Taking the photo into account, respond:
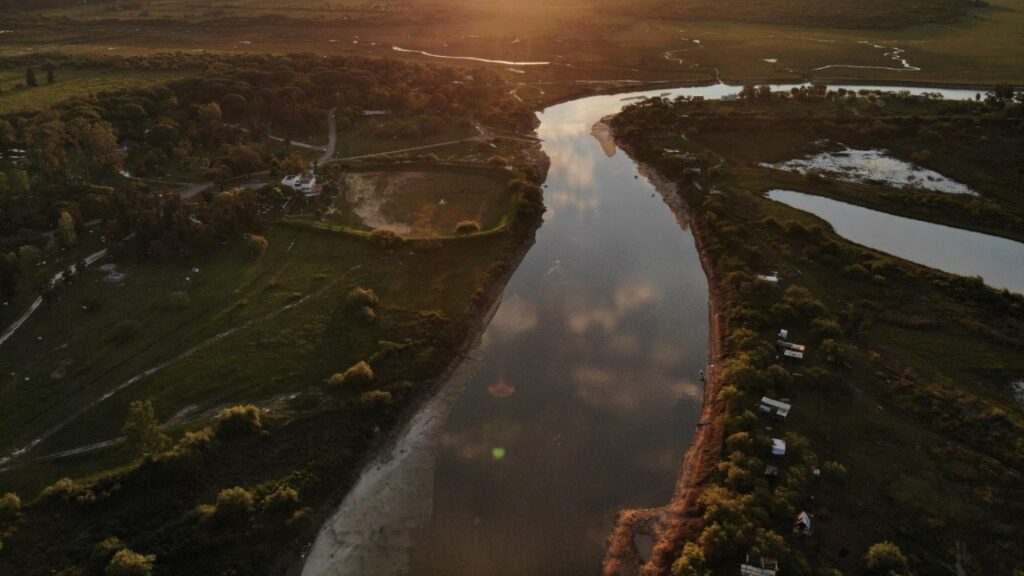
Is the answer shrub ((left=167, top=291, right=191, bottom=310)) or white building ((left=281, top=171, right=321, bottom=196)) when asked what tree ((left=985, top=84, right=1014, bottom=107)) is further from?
shrub ((left=167, top=291, right=191, bottom=310))

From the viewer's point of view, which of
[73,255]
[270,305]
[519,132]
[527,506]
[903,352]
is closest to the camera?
[527,506]

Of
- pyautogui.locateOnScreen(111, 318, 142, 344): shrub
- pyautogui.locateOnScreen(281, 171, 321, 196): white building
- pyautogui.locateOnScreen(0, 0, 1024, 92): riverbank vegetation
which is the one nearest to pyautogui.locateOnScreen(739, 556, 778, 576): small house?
pyautogui.locateOnScreen(111, 318, 142, 344): shrub

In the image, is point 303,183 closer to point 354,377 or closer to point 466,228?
point 466,228

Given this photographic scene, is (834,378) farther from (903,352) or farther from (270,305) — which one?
(270,305)

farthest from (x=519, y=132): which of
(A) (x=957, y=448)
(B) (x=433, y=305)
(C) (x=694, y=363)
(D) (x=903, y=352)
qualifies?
(A) (x=957, y=448)

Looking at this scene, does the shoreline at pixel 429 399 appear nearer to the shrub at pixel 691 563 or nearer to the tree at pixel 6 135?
the shrub at pixel 691 563

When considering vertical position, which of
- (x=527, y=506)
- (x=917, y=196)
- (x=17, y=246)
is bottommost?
(x=527, y=506)

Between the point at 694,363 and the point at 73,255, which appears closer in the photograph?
the point at 694,363
